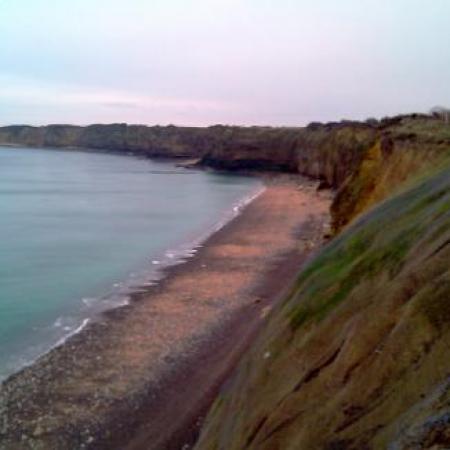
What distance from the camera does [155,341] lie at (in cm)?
2230

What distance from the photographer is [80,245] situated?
1815 inches

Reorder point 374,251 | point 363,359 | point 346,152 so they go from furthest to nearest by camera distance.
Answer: point 346,152 < point 374,251 < point 363,359

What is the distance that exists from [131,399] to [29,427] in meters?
2.78

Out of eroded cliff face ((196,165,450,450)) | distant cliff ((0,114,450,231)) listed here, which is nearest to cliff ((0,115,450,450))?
eroded cliff face ((196,165,450,450))

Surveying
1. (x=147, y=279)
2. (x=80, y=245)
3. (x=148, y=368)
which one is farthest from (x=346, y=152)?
(x=148, y=368)

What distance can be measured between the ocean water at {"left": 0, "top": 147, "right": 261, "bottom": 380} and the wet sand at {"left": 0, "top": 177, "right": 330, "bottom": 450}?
1.76m

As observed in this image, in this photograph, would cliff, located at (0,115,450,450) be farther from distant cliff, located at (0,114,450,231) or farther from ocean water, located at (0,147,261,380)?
ocean water, located at (0,147,261,380)

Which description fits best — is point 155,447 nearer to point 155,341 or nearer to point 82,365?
point 82,365

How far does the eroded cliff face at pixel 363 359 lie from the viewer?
4984mm

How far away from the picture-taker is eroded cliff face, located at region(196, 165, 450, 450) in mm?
4984

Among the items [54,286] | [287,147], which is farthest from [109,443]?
[287,147]

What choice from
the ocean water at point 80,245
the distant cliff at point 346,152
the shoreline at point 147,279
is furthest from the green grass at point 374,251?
the ocean water at point 80,245

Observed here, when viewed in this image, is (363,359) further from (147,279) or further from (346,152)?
(346,152)

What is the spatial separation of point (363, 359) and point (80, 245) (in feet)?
136
